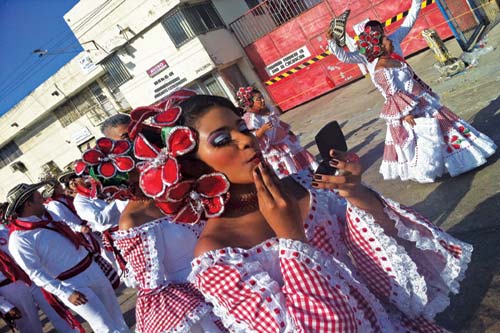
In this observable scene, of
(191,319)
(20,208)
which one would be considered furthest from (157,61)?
(191,319)

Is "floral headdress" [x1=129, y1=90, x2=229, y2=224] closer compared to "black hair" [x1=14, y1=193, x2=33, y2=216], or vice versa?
"floral headdress" [x1=129, y1=90, x2=229, y2=224]

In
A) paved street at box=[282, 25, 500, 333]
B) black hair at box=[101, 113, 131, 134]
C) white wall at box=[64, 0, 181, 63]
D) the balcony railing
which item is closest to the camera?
paved street at box=[282, 25, 500, 333]

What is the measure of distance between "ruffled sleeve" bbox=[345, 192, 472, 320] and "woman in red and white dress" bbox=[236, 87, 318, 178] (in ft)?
11.8

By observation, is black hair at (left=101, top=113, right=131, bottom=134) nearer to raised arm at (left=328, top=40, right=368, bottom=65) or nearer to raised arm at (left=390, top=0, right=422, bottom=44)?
raised arm at (left=328, top=40, right=368, bottom=65)

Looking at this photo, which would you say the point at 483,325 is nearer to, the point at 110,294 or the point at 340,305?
the point at 340,305

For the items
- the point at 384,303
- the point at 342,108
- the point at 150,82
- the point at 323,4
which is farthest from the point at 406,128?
the point at 150,82

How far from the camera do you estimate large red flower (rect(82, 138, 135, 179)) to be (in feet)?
8.66

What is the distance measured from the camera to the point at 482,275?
8.39 ft

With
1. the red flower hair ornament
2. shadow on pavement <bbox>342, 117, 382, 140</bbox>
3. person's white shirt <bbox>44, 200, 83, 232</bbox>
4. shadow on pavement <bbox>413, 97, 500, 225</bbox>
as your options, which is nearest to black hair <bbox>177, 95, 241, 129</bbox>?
the red flower hair ornament

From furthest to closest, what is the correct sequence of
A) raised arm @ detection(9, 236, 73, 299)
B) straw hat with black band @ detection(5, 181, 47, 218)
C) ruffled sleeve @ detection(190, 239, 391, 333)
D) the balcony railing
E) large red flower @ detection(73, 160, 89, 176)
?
the balcony railing → straw hat with black band @ detection(5, 181, 47, 218) → raised arm @ detection(9, 236, 73, 299) → large red flower @ detection(73, 160, 89, 176) → ruffled sleeve @ detection(190, 239, 391, 333)

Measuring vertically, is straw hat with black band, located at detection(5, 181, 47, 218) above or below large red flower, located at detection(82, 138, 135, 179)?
above

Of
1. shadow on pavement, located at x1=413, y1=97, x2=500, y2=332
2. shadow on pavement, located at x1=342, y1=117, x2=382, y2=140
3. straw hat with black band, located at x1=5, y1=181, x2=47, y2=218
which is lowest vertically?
shadow on pavement, located at x1=413, y1=97, x2=500, y2=332

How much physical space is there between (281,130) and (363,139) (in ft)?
6.56

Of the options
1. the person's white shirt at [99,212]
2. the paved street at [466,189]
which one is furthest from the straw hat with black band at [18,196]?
the paved street at [466,189]
